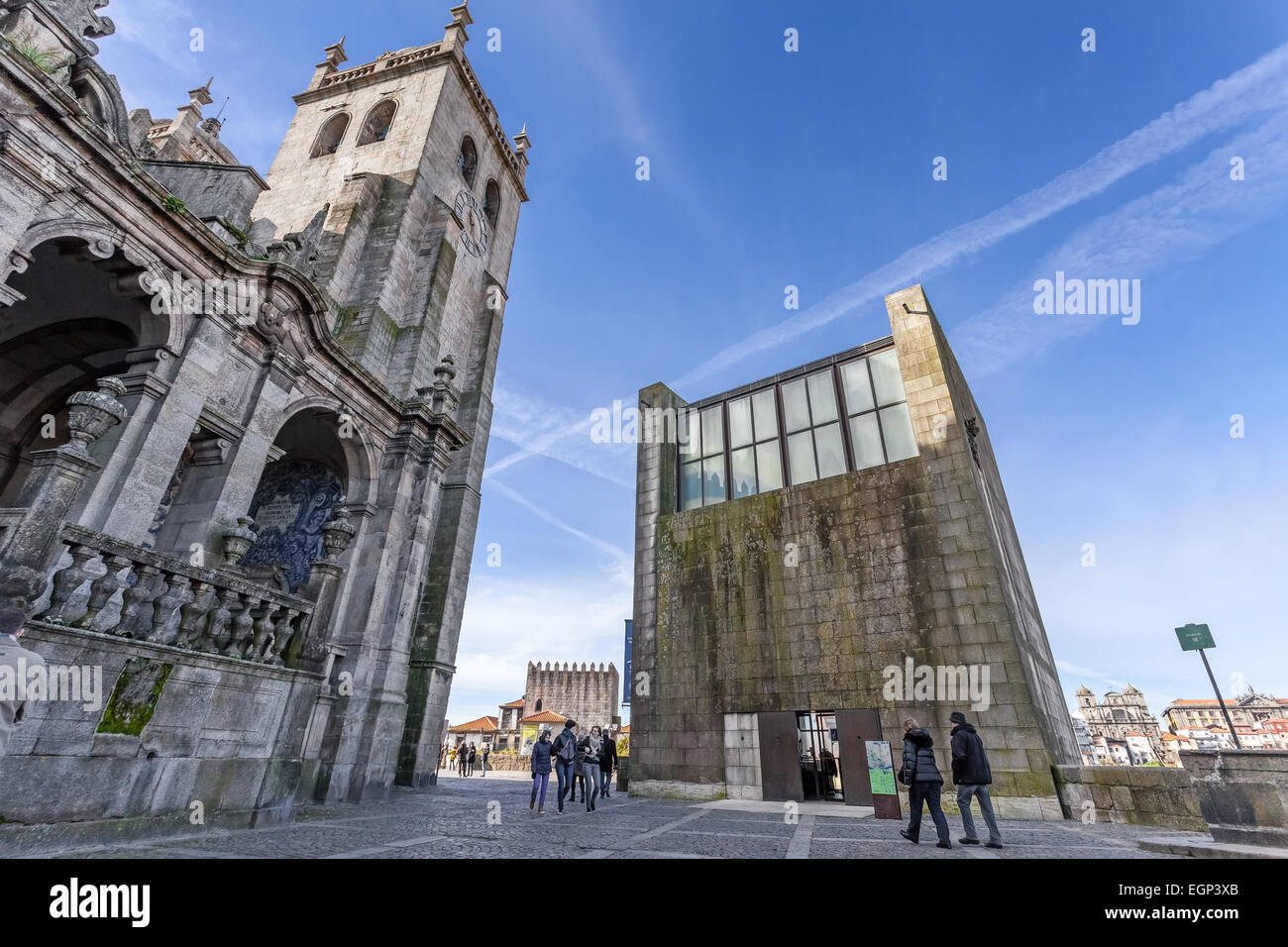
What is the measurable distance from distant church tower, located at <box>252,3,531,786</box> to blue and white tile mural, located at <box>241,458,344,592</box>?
2.67 meters

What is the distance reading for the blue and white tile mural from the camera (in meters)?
13.2

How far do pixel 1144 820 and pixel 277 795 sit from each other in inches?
531

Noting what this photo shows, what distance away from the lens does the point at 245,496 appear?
388 inches

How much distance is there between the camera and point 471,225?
2375 centimetres

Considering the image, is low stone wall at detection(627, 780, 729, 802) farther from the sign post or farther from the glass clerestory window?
the sign post

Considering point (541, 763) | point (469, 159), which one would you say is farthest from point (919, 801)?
point (469, 159)

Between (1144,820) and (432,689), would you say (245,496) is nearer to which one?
(432,689)

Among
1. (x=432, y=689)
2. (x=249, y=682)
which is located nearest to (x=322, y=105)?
(x=432, y=689)

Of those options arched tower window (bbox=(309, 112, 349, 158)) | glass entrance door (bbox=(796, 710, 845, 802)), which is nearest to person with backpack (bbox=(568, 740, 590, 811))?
glass entrance door (bbox=(796, 710, 845, 802))

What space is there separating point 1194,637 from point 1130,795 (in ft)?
11.7

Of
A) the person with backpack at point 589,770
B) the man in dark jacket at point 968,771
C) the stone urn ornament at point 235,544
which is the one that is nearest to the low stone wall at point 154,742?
the stone urn ornament at point 235,544

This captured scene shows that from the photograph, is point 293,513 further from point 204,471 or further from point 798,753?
point 798,753

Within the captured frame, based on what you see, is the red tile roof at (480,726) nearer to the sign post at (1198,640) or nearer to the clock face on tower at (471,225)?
the clock face on tower at (471,225)

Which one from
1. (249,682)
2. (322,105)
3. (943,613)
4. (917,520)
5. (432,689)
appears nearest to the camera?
(249,682)
